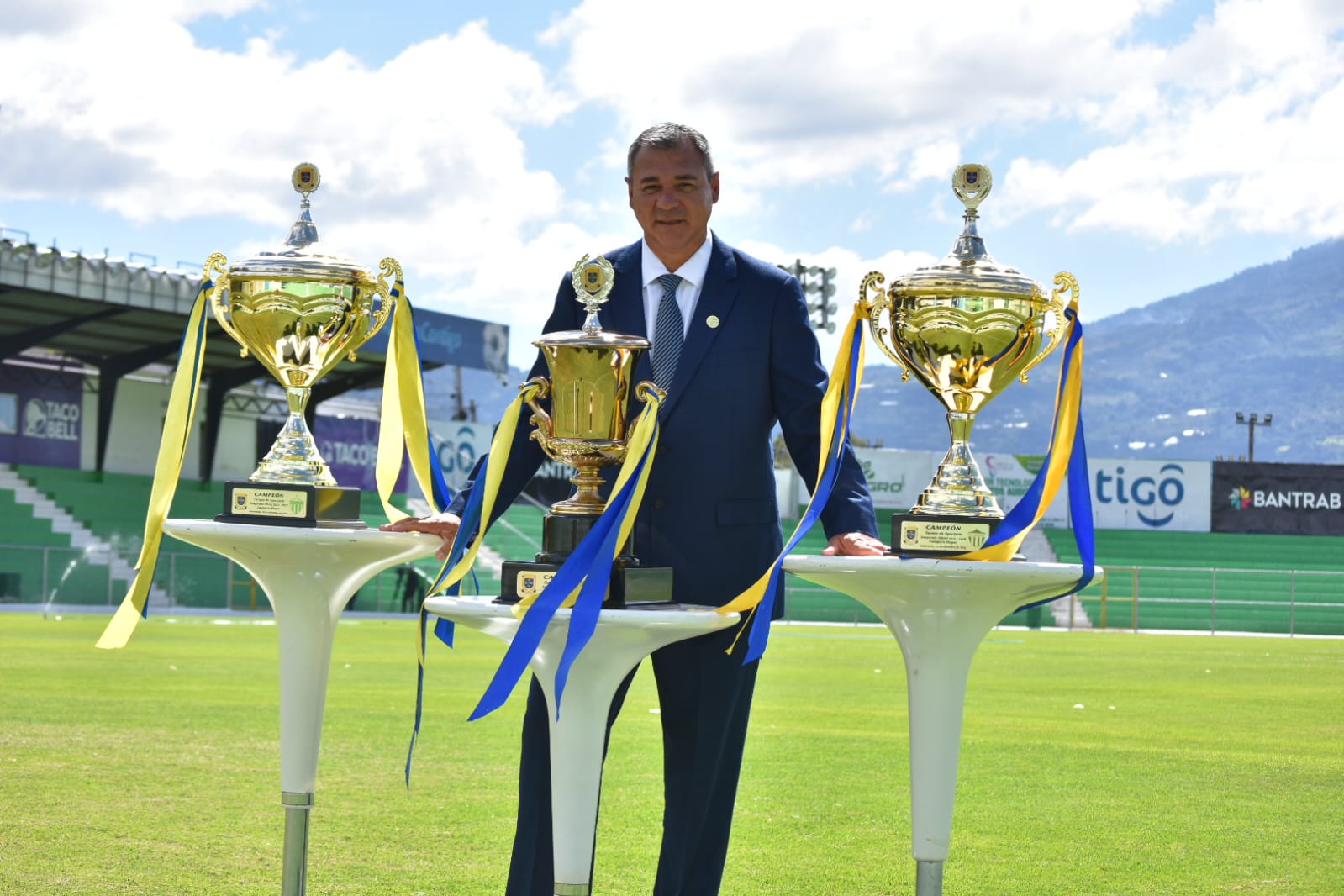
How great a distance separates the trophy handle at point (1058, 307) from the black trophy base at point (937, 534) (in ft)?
1.14

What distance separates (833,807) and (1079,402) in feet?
12.7

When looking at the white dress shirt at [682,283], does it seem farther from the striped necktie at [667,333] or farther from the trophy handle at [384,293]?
the trophy handle at [384,293]

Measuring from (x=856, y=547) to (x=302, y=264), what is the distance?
4.66 ft

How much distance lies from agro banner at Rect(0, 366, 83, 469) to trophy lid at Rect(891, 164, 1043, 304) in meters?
33.6

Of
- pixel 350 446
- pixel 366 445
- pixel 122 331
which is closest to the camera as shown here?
pixel 122 331

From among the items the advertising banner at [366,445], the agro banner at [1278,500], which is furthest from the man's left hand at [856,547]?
the agro banner at [1278,500]

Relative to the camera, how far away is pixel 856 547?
3098mm

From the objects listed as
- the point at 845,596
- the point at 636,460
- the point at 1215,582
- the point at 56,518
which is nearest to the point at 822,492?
the point at 636,460

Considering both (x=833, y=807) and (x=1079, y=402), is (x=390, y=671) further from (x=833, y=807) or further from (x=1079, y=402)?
(x=1079, y=402)

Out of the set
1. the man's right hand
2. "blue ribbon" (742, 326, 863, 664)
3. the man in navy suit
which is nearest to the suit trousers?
the man in navy suit

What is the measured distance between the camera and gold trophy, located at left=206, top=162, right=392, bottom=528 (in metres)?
3.53

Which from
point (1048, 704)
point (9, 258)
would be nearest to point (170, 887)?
point (1048, 704)

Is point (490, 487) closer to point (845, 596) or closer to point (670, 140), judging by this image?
point (670, 140)

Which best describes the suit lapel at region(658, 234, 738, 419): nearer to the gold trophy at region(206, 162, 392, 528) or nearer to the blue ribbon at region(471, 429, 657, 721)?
the blue ribbon at region(471, 429, 657, 721)
